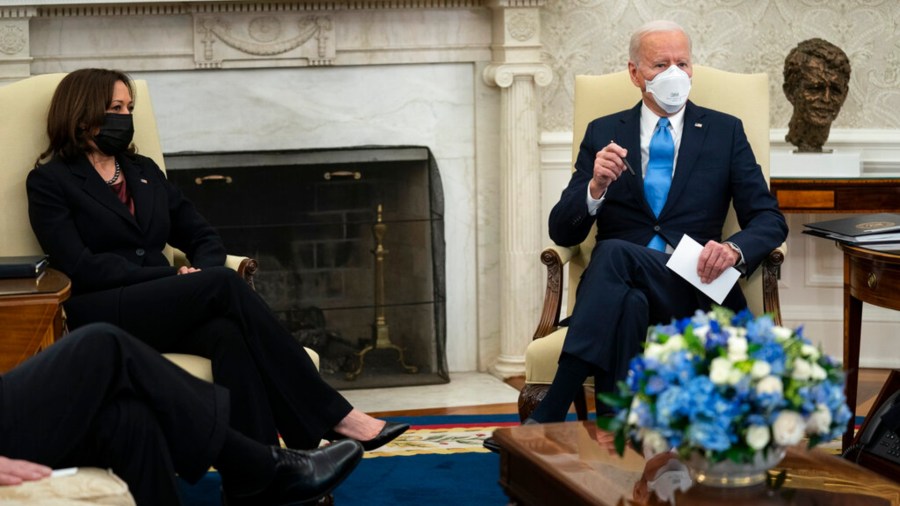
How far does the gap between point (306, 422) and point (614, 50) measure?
2396 millimetres

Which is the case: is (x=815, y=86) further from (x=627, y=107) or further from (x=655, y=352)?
(x=655, y=352)

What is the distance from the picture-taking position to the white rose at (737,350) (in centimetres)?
196

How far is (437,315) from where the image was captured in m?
4.88

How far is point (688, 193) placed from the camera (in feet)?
11.5

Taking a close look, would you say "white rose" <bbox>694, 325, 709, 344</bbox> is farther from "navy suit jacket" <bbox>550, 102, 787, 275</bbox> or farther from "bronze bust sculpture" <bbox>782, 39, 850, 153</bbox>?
"bronze bust sculpture" <bbox>782, 39, 850, 153</bbox>

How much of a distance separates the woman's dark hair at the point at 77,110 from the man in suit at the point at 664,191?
4.10ft

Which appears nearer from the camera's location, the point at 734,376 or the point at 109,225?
the point at 734,376

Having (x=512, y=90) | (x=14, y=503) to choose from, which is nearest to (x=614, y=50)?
(x=512, y=90)

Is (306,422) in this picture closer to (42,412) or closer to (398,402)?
(42,412)

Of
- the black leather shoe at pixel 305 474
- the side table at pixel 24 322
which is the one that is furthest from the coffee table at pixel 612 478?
the side table at pixel 24 322

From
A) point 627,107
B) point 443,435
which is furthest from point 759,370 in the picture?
point 443,435

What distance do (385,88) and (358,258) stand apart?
653 millimetres

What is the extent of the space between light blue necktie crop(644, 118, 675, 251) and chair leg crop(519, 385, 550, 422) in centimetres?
63

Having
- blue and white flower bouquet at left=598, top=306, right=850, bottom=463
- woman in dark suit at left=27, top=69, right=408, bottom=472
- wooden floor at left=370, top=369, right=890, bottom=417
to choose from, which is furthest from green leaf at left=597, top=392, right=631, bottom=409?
wooden floor at left=370, top=369, right=890, bottom=417
